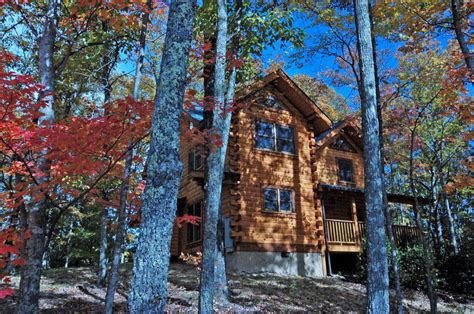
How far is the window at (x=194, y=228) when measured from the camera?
16.5 metres

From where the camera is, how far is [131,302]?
9.82 feet

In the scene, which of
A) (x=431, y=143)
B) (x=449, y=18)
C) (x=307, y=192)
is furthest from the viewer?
(x=431, y=143)

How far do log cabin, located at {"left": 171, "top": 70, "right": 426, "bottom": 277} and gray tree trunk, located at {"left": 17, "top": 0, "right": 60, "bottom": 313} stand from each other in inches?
297

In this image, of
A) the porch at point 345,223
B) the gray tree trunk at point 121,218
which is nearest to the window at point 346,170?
the porch at point 345,223

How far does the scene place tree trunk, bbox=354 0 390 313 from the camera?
20.4ft

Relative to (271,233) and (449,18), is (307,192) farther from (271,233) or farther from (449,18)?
(449,18)

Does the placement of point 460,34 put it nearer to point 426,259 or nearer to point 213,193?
point 426,259

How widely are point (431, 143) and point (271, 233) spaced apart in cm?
1354

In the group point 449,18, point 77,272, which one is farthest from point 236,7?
point 77,272

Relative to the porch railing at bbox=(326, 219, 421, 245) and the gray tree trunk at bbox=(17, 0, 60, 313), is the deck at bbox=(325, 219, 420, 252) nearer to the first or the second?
the porch railing at bbox=(326, 219, 421, 245)

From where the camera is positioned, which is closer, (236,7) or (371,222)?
(371,222)

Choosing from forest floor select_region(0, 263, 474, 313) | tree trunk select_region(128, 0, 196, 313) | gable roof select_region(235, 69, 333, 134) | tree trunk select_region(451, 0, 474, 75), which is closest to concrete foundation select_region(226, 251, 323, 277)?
forest floor select_region(0, 263, 474, 313)

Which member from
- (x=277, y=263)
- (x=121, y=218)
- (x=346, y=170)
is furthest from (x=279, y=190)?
(x=121, y=218)

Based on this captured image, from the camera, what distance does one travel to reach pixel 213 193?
25.5ft
